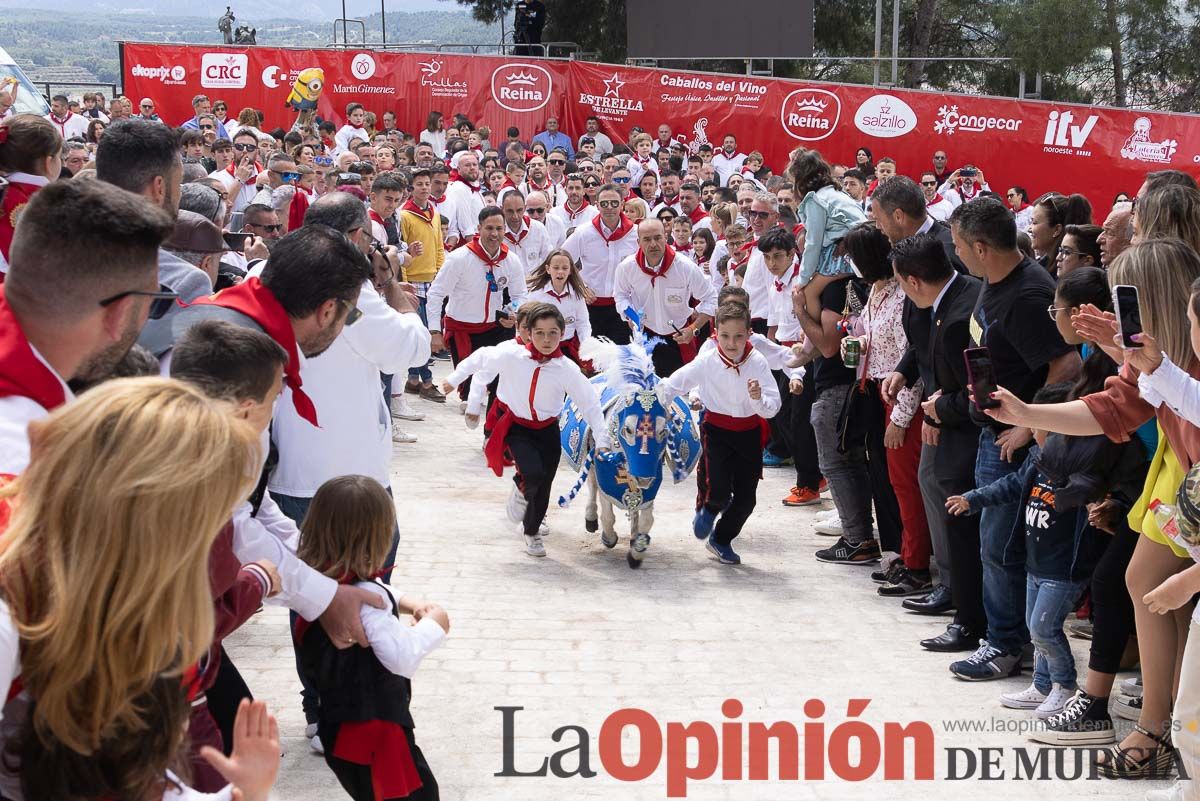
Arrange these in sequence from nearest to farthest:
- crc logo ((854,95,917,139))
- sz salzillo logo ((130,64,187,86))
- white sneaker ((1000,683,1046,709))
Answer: white sneaker ((1000,683,1046,709)) < crc logo ((854,95,917,139)) < sz salzillo logo ((130,64,187,86))

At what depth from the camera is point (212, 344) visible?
121 inches

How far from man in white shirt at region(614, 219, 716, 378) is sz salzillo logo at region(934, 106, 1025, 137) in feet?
28.2

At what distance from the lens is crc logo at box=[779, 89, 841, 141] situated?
18906 millimetres

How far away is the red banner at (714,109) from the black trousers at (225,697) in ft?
50.1

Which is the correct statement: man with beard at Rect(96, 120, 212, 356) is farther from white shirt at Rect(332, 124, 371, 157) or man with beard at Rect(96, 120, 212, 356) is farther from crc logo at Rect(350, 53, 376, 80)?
crc logo at Rect(350, 53, 376, 80)

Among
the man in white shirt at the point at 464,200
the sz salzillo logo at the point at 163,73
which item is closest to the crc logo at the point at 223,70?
the sz salzillo logo at the point at 163,73

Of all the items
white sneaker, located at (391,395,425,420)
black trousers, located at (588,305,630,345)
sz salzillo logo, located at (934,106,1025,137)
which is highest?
sz salzillo logo, located at (934,106,1025,137)

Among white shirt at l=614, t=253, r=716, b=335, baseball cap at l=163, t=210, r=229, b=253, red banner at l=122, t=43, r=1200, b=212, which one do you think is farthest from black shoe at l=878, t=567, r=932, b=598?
red banner at l=122, t=43, r=1200, b=212

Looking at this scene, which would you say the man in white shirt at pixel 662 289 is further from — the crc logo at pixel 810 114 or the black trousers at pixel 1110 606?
the crc logo at pixel 810 114

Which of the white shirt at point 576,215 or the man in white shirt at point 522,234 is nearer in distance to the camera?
the man in white shirt at point 522,234

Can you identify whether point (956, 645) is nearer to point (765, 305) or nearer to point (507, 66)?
point (765, 305)

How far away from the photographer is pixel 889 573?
712cm

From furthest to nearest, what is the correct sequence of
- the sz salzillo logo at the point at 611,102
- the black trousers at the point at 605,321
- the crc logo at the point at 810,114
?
the sz salzillo logo at the point at 611,102 → the crc logo at the point at 810,114 → the black trousers at the point at 605,321

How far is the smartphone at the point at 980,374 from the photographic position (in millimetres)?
4820
